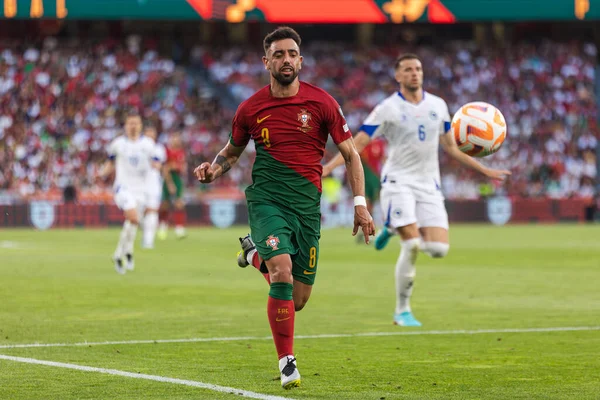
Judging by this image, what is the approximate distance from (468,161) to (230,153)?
3.79m

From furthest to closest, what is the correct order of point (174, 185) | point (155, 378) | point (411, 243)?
point (174, 185), point (411, 243), point (155, 378)

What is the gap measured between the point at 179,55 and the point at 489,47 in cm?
1204

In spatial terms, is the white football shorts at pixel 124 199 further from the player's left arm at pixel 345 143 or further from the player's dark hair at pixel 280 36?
the player's dark hair at pixel 280 36

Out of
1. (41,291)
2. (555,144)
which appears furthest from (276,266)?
(555,144)

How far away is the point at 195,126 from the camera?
130 feet

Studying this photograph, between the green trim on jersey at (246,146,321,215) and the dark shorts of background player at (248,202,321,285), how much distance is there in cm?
4

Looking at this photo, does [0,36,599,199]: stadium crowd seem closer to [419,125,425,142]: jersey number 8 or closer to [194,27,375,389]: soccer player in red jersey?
[419,125,425,142]: jersey number 8

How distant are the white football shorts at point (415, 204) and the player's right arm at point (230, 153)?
11.4ft

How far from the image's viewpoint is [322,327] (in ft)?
35.2

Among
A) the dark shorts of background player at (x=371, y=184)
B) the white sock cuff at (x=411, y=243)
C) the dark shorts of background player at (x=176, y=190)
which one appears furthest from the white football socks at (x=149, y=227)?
the white sock cuff at (x=411, y=243)

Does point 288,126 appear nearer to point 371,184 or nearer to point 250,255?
point 250,255

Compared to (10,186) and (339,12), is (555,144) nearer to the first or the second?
(339,12)

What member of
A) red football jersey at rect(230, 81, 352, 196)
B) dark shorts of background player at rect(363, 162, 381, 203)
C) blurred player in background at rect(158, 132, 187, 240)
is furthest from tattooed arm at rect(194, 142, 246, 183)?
blurred player in background at rect(158, 132, 187, 240)

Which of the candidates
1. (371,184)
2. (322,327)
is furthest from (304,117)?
(371,184)
